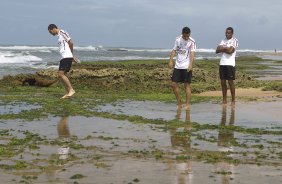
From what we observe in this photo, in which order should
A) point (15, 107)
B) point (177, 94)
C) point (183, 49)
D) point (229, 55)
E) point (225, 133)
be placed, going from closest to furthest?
point (225, 133)
point (15, 107)
point (177, 94)
point (183, 49)
point (229, 55)

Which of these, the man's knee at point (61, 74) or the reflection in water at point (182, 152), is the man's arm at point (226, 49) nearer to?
the reflection in water at point (182, 152)

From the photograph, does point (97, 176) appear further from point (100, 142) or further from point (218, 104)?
point (218, 104)

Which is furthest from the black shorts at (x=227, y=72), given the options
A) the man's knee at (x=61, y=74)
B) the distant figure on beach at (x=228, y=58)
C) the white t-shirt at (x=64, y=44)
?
the man's knee at (x=61, y=74)

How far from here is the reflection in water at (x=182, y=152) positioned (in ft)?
14.0

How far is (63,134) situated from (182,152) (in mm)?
1961

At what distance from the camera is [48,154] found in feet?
17.1

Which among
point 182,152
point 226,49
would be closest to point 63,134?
point 182,152

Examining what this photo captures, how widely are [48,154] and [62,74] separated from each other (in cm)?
640

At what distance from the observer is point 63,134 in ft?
21.6

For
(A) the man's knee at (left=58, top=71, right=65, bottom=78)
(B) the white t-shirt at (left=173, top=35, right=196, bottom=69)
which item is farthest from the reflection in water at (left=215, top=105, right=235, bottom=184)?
(A) the man's knee at (left=58, top=71, right=65, bottom=78)

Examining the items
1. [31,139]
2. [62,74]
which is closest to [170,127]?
[31,139]

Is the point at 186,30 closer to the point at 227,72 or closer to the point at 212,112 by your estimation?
the point at 227,72

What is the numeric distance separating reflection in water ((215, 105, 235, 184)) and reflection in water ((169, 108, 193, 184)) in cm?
30

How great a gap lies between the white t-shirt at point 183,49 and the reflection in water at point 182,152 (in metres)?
2.33
